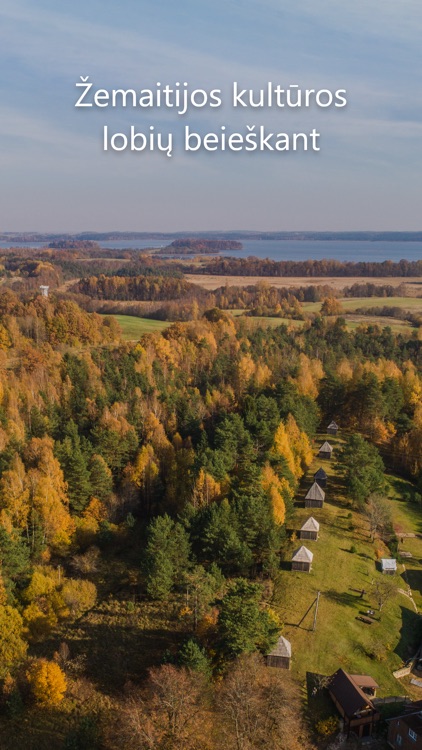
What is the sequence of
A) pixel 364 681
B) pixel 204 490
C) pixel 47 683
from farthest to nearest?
pixel 204 490
pixel 364 681
pixel 47 683

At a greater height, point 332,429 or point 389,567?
point 332,429

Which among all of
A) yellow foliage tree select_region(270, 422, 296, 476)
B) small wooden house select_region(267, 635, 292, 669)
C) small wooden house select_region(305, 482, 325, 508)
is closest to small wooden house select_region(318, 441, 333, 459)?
yellow foliage tree select_region(270, 422, 296, 476)

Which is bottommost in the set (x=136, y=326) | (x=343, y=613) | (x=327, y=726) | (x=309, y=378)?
(x=327, y=726)

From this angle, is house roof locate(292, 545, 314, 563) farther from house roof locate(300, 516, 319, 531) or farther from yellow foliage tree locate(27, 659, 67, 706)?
yellow foliage tree locate(27, 659, 67, 706)

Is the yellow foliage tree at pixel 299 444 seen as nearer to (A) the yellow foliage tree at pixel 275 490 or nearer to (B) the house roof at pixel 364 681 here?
(A) the yellow foliage tree at pixel 275 490

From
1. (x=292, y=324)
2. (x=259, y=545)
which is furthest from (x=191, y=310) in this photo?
(x=259, y=545)

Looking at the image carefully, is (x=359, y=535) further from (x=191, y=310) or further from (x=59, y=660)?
(x=191, y=310)

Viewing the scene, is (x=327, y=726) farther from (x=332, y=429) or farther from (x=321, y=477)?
(x=332, y=429)

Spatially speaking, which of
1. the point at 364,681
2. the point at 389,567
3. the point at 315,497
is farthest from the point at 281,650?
the point at 315,497
